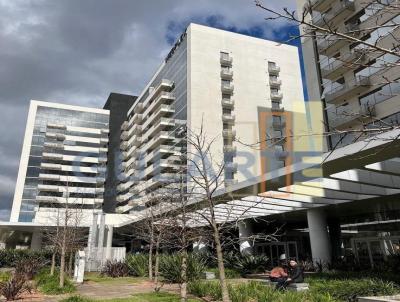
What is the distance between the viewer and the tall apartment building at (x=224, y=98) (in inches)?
2301

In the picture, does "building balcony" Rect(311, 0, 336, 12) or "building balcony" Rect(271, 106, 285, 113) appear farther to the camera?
"building balcony" Rect(271, 106, 285, 113)

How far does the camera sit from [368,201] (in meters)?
20.9

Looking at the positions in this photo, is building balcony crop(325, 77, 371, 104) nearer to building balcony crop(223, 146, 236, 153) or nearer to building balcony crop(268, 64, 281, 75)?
building balcony crop(223, 146, 236, 153)

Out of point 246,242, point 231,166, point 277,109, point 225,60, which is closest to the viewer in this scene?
point 246,242

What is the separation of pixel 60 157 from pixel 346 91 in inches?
3122

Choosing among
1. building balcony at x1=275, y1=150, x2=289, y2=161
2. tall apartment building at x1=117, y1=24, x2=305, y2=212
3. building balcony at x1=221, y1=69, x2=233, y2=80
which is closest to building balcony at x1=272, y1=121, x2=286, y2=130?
tall apartment building at x1=117, y1=24, x2=305, y2=212

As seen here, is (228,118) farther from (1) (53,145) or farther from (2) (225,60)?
(1) (53,145)

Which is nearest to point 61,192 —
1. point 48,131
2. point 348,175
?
point 48,131

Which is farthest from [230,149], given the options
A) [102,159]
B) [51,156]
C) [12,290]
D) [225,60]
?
[51,156]

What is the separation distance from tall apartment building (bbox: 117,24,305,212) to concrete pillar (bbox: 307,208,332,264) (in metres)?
31.9

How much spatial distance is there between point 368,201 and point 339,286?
31.4ft

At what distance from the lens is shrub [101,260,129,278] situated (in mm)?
24203

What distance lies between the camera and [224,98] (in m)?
62.1

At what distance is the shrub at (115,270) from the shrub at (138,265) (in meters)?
0.32
